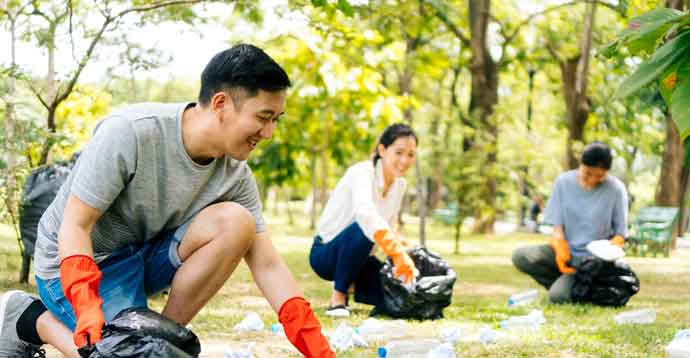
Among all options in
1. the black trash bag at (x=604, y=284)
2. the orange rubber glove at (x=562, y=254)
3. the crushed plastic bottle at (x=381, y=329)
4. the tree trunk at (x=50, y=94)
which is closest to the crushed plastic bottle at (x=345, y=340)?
the crushed plastic bottle at (x=381, y=329)

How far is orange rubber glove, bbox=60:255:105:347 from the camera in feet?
7.83

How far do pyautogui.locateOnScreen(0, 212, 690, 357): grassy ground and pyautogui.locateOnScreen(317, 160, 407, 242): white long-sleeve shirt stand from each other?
1.72 feet

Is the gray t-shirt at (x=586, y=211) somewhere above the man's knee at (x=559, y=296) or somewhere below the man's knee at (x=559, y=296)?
above

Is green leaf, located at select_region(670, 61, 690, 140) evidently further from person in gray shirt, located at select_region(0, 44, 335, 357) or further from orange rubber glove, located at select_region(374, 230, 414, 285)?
orange rubber glove, located at select_region(374, 230, 414, 285)

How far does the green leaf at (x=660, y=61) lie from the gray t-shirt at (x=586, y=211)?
399cm

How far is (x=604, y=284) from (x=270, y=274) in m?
3.29

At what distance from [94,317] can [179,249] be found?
0.57 m

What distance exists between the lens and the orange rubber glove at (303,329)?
9.13 ft

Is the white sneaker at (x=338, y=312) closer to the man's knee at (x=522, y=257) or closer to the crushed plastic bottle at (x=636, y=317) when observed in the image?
the crushed plastic bottle at (x=636, y=317)

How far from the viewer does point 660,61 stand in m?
1.89

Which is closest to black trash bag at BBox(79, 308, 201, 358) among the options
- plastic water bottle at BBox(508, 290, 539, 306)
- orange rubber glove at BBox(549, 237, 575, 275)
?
plastic water bottle at BBox(508, 290, 539, 306)

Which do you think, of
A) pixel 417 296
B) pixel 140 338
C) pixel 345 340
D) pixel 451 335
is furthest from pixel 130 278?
pixel 417 296

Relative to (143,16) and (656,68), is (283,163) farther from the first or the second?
(656,68)

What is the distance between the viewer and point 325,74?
30.7 feet
